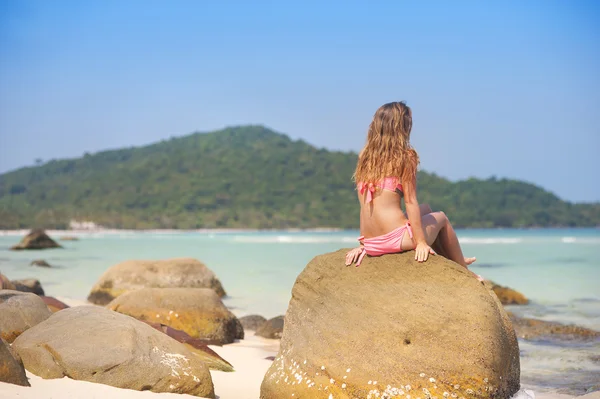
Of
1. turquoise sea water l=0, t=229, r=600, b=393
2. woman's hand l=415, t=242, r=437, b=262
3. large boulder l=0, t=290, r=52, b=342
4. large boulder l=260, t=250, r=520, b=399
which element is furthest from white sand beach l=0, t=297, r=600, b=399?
woman's hand l=415, t=242, r=437, b=262

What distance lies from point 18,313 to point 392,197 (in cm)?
434

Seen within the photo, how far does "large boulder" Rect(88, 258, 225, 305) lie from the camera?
15500 millimetres

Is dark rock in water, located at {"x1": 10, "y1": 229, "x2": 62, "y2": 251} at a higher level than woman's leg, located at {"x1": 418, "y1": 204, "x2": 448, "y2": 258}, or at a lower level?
lower

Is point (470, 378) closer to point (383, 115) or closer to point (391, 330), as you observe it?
point (391, 330)

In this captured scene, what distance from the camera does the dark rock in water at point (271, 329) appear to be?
39.0 ft

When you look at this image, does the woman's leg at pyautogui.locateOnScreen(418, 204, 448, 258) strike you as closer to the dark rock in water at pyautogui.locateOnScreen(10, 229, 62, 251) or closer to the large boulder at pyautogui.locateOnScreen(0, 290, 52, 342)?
the large boulder at pyautogui.locateOnScreen(0, 290, 52, 342)

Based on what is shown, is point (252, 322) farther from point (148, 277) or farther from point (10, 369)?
point (10, 369)

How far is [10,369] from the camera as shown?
591 centimetres

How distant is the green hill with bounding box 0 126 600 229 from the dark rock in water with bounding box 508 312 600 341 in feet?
316

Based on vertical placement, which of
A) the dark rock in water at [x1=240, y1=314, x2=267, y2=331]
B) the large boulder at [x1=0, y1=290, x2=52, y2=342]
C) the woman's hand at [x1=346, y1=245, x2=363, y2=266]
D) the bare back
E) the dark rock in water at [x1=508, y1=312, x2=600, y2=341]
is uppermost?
the bare back

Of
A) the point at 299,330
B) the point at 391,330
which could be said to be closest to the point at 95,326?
the point at 299,330

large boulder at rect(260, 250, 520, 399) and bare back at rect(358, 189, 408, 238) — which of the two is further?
bare back at rect(358, 189, 408, 238)

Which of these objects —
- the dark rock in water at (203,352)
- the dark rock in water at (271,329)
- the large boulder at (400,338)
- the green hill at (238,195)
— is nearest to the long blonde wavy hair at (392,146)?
the large boulder at (400,338)

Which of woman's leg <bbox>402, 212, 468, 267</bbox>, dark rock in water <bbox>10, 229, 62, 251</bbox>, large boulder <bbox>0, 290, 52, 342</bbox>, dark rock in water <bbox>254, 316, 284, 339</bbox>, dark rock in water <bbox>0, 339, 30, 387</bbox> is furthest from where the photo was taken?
dark rock in water <bbox>10, 229, 62, 251</bbox>
